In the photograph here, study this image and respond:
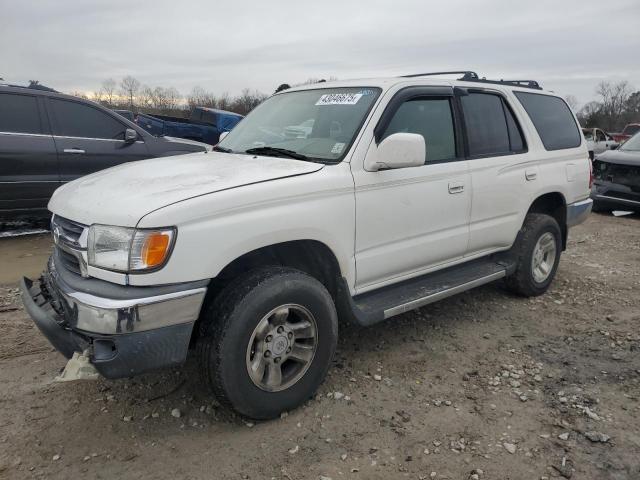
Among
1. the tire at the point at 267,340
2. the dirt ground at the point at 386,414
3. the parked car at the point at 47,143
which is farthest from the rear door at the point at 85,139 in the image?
the tire at the point at 267,340

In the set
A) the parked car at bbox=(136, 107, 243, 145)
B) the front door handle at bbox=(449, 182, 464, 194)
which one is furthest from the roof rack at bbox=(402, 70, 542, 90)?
the parked car at bbox=(136, 107, 243, 145)

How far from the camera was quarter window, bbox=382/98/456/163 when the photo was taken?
11.8 feet

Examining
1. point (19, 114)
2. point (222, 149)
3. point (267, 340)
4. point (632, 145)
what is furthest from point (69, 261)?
point (632, 145)

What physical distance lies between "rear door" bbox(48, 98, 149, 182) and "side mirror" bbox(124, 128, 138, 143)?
6 cm

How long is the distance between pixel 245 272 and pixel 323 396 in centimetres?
96

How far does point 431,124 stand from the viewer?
381cm

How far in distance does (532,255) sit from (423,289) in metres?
1.55

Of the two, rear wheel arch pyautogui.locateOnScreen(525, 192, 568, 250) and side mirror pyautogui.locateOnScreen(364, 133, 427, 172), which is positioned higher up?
side mirror pyautogui.locateOnScreen(364, 133, 427, 172)

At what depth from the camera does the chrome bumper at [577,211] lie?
507 centimetres

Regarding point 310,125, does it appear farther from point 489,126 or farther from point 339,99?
point 489,126

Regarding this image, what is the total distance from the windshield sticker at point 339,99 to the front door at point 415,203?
0.86 ft

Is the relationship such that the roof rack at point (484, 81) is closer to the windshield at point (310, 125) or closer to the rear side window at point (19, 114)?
the windshield at point (310, 125)

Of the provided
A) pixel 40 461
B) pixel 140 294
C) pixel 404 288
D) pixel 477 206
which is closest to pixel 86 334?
pixel 140 294

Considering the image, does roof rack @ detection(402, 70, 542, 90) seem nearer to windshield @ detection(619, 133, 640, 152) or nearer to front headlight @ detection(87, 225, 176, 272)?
front headlight @ detection(87, 225, 176, 272)
